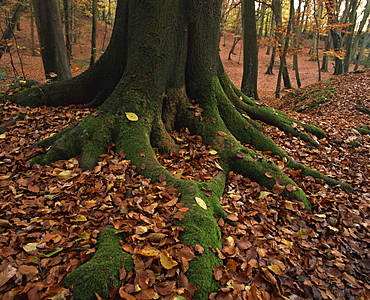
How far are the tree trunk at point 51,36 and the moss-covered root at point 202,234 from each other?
5.31m

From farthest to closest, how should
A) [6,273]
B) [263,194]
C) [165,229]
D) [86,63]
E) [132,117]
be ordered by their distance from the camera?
[86,63] → [132,117] → [263,194] → [165,229] → [6,273]

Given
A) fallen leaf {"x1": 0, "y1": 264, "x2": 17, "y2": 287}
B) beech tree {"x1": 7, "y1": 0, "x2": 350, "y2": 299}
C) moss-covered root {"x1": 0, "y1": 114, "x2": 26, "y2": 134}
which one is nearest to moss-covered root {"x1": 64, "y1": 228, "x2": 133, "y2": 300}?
beech tree {"x1": 7, "y1": 0, "x2": 350, "y2": 299}

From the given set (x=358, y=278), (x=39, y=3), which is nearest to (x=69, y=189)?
(x=358, y=278)

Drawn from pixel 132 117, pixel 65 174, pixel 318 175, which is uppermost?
pixel 132 117

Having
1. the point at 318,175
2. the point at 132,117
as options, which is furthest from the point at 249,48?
the point at 132,117

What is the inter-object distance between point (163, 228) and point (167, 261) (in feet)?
1.18

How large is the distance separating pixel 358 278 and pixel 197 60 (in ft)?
11.8

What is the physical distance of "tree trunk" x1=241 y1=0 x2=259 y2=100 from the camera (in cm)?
820

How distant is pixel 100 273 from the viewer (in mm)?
1618

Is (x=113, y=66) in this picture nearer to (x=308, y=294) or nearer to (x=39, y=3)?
(x=39, y=3)

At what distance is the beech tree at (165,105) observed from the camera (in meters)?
2.85

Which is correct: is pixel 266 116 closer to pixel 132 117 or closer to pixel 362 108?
pixel 132 117

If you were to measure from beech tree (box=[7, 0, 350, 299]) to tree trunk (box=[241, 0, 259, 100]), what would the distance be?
4598 mm

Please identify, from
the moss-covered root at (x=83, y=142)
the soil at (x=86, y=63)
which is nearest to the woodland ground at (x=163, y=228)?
the moss-covered root at (x=83, y=142)
